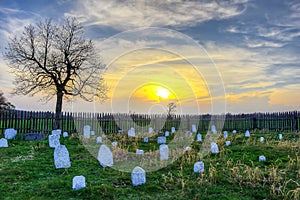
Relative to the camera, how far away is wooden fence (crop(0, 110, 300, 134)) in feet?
61.1

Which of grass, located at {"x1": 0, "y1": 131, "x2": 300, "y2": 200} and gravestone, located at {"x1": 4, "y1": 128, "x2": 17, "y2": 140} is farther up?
gravestone, located at {"x1": 4, "y1": 128, "x2": 17, "y2": 140}

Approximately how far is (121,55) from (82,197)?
5.89 metres

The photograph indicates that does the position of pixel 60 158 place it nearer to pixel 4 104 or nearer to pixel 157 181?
pixel 157 181

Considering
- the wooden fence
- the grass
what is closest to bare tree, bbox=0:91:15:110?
the wooden fence

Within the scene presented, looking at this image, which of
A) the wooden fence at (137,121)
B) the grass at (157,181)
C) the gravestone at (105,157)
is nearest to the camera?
the grass at (157,181)

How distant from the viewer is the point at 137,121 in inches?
906

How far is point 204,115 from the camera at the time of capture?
2622 centimetres

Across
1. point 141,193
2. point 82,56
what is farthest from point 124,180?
point 82,56

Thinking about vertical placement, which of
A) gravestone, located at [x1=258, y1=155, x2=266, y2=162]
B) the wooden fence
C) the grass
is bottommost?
the grass

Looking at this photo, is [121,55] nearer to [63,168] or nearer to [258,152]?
[63,168]

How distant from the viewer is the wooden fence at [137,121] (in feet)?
61.1

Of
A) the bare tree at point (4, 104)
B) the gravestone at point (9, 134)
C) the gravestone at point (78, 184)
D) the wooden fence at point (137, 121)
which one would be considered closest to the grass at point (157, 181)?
the gravestone at point (78, 184)

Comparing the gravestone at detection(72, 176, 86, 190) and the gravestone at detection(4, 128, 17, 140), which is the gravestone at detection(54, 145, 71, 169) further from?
the gravestone at detection(4, 128, 17, 140)

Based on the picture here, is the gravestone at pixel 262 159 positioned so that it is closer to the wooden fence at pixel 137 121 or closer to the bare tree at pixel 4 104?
the wooden fence at pixel 137 121
